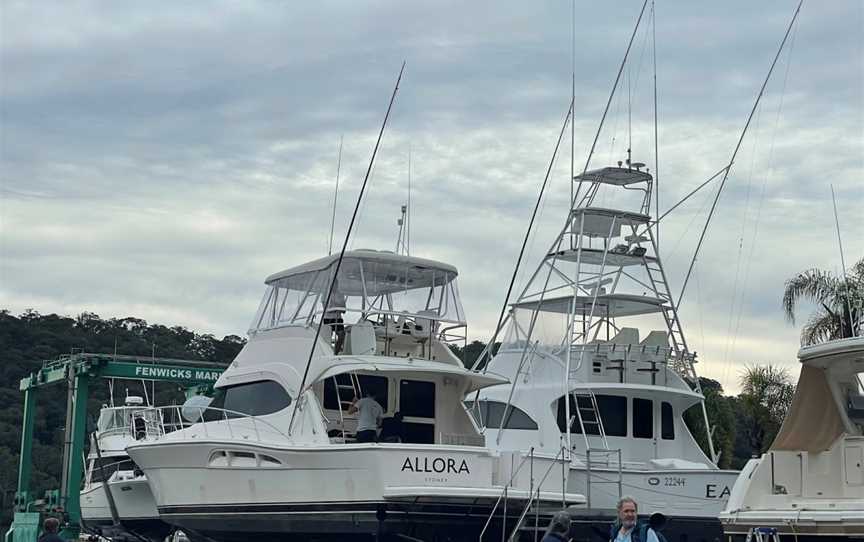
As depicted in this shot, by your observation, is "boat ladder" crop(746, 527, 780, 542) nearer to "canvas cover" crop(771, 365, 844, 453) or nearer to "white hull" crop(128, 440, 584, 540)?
"canvas cover" crop(771, 365, 844, 453)

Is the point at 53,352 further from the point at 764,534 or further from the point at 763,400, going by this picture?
A: the point at 764,534

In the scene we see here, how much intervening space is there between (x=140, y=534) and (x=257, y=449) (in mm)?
10052

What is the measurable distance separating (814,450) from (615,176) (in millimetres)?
11201

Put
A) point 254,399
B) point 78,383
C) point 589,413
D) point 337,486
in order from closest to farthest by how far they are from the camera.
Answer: point 337,486 < point 254,399 < point 589,413 < point 78,383

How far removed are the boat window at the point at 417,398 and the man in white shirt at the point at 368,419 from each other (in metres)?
1.06

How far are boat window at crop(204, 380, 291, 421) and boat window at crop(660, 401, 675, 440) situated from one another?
322 inches

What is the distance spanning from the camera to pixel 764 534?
1486 centimetres

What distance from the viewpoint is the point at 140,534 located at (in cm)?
2852

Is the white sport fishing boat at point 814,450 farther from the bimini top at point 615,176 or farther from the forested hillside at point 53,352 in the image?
the forested hillside at point 53,352

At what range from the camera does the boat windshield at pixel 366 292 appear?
859 inches

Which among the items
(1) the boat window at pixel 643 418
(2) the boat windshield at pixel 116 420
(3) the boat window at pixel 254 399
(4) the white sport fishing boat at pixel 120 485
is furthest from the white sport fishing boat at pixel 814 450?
(2) the boat windshield at pixel 116 420

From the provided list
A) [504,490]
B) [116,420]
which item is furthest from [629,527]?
[116,420]

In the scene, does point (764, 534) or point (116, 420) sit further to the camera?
point (116, 420)

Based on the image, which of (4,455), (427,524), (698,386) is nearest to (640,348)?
(698,386)
